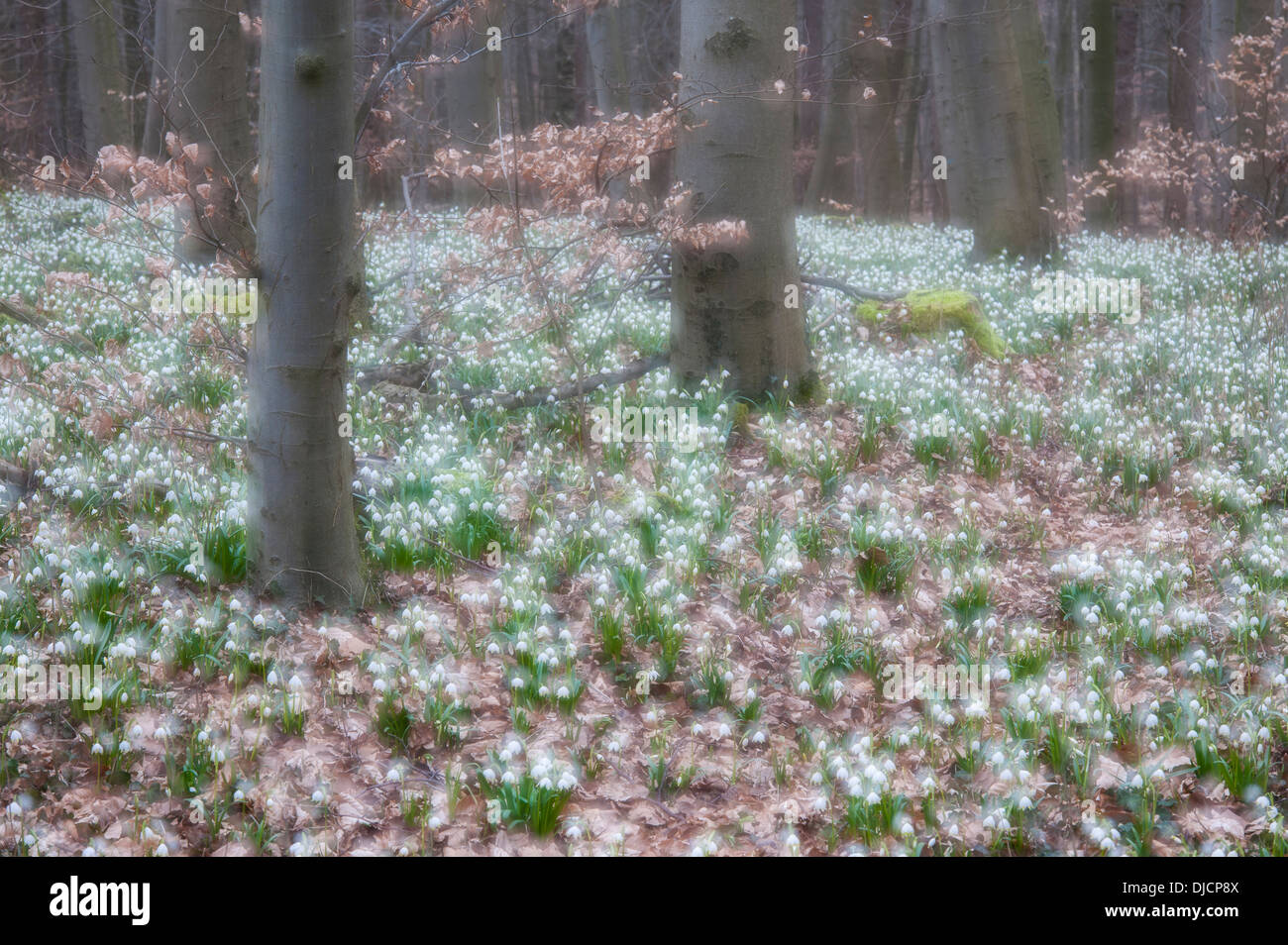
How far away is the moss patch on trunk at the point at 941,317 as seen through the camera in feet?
29.8

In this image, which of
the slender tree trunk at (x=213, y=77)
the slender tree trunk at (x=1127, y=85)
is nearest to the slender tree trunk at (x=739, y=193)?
the slender tree trunk at (x=213, y=77)

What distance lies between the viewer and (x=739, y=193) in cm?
706

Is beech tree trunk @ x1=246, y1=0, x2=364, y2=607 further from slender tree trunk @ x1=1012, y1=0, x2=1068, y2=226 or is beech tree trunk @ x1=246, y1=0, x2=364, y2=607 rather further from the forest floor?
slender tree trunk @ x1=1012, y1=0, x2=1068, y2=226

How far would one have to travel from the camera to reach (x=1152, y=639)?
15.8ft

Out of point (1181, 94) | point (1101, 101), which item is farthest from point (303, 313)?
point (1181, 94)

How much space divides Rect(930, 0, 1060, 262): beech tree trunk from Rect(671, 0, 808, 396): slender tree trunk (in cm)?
573

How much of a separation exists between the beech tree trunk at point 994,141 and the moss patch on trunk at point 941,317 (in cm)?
353

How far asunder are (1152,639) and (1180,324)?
570cm

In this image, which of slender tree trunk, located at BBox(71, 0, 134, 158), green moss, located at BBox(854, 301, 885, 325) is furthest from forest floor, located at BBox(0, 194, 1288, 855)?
slender tree trunk, located at BBox(71, 0, 134, 158)

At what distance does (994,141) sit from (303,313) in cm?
995

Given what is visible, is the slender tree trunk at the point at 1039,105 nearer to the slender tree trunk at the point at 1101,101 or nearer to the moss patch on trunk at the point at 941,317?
the slender tree trunk at the point at 1101,101

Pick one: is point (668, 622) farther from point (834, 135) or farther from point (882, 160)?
point (882, 160)

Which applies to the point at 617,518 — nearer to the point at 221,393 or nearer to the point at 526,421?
the point at 526,421

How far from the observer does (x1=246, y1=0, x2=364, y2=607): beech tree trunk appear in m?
4.38
